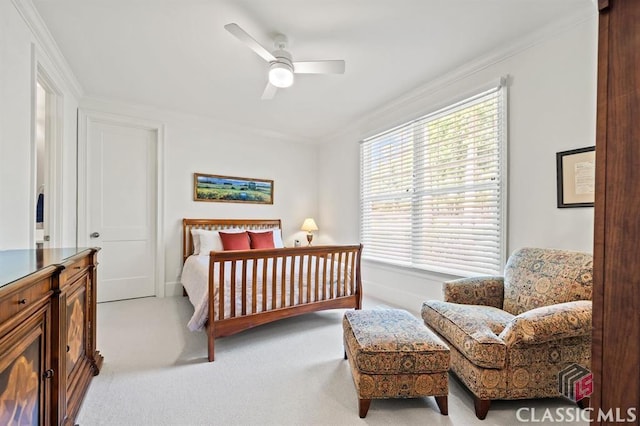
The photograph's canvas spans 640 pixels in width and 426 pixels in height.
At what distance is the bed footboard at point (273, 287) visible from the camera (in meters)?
2.25

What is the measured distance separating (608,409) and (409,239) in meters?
2.70

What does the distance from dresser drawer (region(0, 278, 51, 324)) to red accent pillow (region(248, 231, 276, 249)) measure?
9.09 feet

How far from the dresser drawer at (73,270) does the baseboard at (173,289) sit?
2.24 m

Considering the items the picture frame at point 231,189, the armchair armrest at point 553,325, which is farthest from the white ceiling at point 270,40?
the armchair armrest at point 553,325

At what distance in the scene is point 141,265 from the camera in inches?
150

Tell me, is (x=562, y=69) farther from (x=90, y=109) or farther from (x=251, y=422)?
(x=90, y=109)

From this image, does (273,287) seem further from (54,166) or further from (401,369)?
(54,166)

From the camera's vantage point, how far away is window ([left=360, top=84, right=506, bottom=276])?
2592mm

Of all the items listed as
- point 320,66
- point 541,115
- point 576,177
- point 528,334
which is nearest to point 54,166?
point 320,66

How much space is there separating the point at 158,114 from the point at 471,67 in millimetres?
3918

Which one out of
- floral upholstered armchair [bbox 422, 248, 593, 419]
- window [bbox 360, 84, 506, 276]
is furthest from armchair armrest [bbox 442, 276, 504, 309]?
window [bbox 360, 84, 506, 276]

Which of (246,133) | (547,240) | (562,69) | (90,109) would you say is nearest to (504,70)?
(562,69)

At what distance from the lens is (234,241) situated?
3.78m

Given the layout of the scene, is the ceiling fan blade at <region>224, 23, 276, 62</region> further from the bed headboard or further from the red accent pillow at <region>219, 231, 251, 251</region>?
the bed headboard
